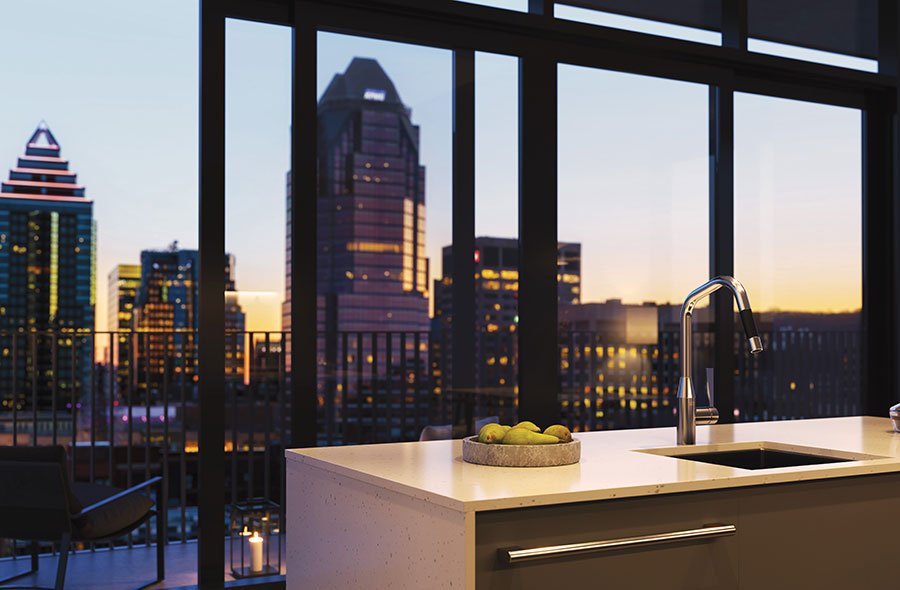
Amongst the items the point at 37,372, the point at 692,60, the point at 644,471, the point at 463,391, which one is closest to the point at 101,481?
the point at 37,372

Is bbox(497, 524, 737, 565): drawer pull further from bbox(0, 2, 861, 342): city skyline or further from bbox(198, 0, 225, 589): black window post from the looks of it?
bbox(0, 2, 861, 342): city skyline

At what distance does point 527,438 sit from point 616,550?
1.11 feet

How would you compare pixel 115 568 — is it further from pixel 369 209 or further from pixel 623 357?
pixel 623 357

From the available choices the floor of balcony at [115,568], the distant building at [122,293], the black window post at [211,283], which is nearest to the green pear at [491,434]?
the black window post at [211,283]

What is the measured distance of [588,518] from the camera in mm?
1544

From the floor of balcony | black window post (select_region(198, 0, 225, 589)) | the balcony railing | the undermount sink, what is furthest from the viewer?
the floor of balcony

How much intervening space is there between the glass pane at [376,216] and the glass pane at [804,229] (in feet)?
5.29

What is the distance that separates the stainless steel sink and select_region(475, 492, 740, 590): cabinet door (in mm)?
525

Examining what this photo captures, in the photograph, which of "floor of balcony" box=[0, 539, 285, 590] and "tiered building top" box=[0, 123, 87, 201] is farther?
"tiered building top" box=[0, 123, 87, 201]

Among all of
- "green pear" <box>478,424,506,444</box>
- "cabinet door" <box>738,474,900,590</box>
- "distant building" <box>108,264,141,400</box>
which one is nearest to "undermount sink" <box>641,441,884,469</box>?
"cabinet door" <box>738,474,900,590</box>

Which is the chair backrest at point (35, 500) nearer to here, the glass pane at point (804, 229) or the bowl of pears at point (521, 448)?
the bowl of pears at point (521, 448)

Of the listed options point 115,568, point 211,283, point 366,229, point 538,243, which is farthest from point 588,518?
point 115,568

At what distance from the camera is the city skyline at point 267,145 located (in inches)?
129

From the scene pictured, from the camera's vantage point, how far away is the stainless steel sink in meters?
2.21
